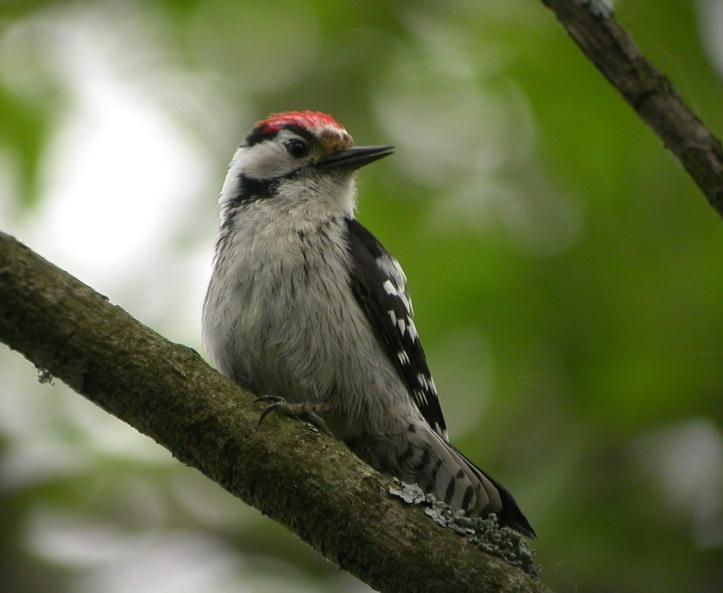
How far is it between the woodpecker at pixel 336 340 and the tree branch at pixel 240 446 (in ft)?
2.95

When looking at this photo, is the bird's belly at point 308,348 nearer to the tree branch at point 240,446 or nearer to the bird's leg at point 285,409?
the bird's leg at point 285,409

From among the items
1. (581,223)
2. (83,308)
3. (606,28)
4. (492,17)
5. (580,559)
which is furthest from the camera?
(492,17)

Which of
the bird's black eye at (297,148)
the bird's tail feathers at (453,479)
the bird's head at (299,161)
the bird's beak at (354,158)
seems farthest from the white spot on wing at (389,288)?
the bird's black eye at (297,148)

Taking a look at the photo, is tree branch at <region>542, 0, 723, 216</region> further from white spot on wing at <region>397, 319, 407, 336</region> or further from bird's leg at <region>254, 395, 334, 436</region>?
white spot on wing at <region>397, 319, 407, 336</region>

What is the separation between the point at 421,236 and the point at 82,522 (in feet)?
Result: 7.36

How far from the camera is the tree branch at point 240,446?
9.56 feet

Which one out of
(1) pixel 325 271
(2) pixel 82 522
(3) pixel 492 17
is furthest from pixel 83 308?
(3) pixel 492 17

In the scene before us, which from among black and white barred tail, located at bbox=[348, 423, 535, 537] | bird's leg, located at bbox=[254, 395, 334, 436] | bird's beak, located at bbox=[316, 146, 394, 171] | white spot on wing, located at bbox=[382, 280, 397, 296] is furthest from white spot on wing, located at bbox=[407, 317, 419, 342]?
bird's leg, located at bbox=[254, 395, 334, 436]

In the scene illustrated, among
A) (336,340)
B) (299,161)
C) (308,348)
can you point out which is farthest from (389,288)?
(299,161)

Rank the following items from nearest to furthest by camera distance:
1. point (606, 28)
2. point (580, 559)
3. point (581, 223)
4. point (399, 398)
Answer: point (606, 28), point (399, 398), point (580, 559), point (581, 223)

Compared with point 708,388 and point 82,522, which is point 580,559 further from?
A: point 82,522

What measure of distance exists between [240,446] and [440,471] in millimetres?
1358

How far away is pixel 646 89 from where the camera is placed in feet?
10.4

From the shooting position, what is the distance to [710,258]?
15.7ft
